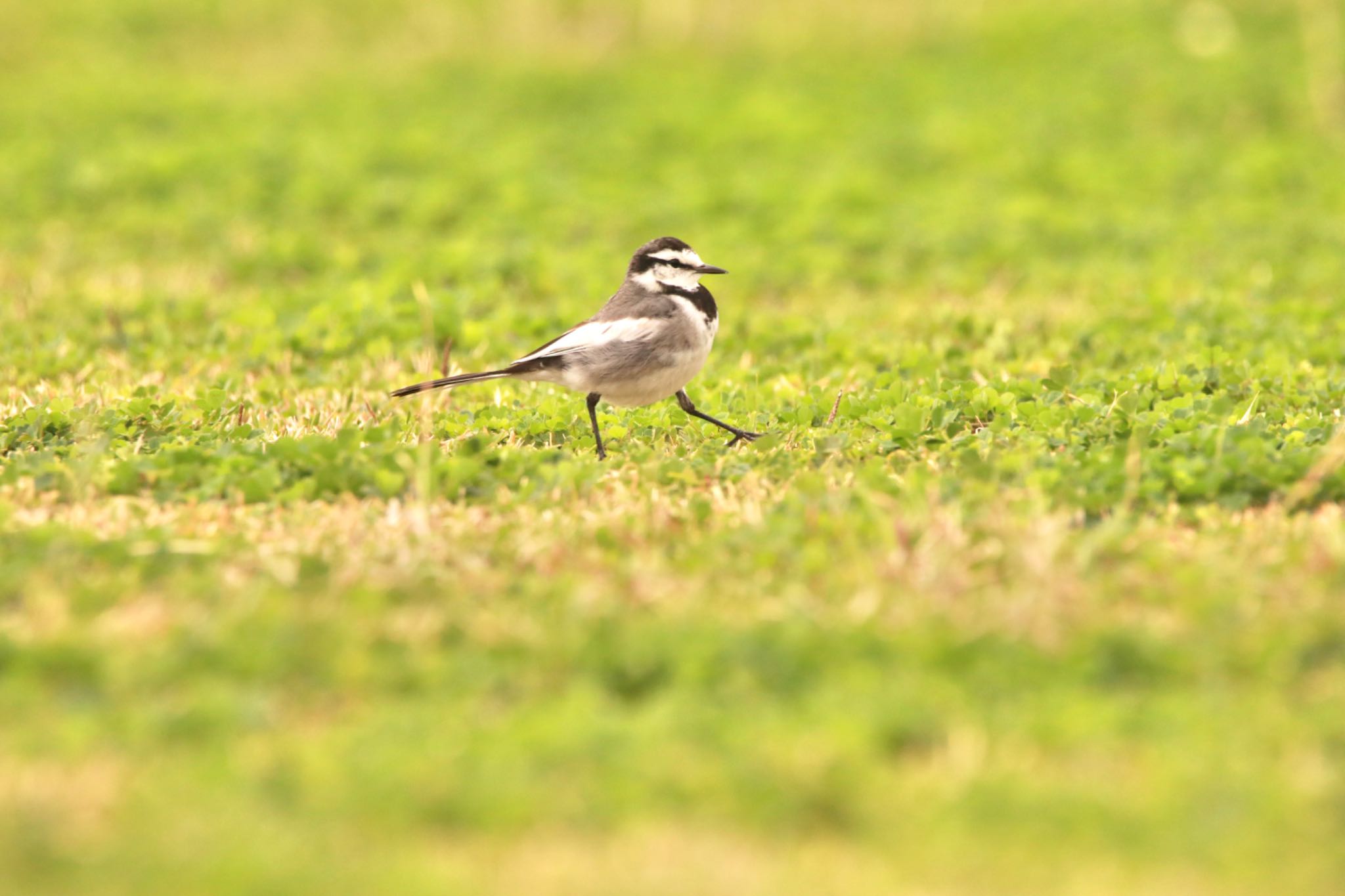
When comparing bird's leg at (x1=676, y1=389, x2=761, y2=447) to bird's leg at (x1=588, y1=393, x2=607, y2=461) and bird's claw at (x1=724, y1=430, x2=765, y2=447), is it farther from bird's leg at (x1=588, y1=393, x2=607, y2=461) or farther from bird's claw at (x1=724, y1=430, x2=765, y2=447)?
bird's leg at (x1=588, y1=393, x2=607, y2=461)

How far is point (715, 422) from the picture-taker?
8023mm

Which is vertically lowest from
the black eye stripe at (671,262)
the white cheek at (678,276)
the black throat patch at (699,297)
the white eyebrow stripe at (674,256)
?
the black throat patch at (699,297)

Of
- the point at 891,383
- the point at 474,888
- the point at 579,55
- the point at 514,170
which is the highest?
the point at 579,55

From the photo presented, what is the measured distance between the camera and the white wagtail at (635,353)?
7.88 metres

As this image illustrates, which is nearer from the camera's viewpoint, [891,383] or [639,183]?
[891,383]

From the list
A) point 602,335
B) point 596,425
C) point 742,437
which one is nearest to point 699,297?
point 602,335

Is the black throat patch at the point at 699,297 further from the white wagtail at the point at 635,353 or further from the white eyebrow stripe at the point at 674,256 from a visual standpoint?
the white eyebrow stripe at the point at 674,256

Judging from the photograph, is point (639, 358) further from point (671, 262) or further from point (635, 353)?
point (671, 262)

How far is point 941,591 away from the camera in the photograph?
210 inches

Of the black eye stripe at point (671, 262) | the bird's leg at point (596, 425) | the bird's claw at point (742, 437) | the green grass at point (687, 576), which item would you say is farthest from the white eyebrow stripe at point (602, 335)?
the bird's claw at point (742, 437)

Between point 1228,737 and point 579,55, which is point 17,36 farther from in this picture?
point 1228,737

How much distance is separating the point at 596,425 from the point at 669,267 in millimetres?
1131

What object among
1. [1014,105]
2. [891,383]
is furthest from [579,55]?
[891,383]

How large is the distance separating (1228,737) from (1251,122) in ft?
56.9
